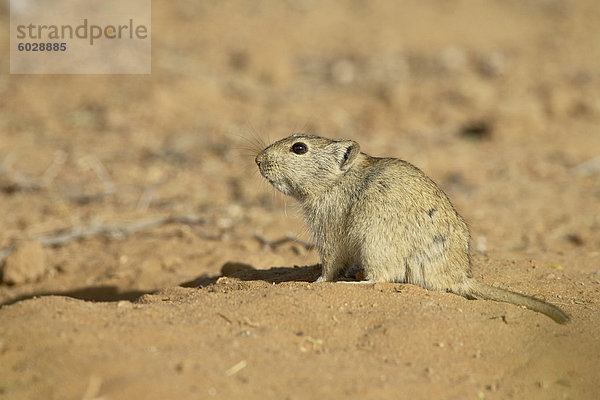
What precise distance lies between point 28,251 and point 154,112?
18.4 feet

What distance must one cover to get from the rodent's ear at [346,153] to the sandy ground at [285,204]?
2.84 ft

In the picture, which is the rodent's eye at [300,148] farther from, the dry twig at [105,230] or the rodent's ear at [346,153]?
the dry twig at [105,230]

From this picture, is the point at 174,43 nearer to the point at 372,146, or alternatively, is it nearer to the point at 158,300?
the point at 372,146

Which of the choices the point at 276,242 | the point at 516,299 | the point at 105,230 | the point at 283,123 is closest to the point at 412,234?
the point at 516,299

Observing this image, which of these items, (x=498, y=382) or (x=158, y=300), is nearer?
(x=498, y=382)

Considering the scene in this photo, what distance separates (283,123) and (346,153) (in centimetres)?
630

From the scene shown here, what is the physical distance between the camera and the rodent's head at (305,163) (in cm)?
510

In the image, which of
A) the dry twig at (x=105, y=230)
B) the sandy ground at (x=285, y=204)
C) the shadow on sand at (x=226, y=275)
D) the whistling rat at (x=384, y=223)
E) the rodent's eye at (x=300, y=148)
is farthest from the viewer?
the dry twig at (x=105, y=230)

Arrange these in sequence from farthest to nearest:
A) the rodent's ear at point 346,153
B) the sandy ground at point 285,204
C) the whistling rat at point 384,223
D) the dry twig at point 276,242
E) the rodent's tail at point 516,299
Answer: the dry twig at point 276,242, the rodent's ear at point 346,153, the whistling rat at point 384,223, the rodent's tail at point 516,299, the sandy ground at point 285,204

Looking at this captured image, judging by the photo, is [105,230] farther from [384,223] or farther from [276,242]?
[384,223]

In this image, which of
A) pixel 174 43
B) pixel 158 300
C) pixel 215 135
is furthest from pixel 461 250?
pixel 174 43

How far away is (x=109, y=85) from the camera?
12.5 meters

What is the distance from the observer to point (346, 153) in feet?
16.7

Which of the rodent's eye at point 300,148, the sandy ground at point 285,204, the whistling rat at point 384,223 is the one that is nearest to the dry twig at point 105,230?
the sandy ground at point 285,204
